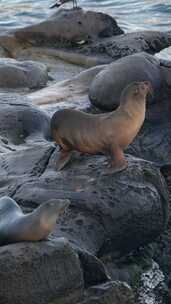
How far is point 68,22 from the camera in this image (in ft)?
42.6

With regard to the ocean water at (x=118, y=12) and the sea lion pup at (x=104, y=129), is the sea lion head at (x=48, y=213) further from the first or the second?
the ocean water at (x=118, y=12)

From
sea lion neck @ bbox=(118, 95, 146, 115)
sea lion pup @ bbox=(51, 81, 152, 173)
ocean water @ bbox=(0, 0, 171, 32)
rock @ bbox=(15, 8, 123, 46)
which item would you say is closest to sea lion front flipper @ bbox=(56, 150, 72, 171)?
sea lion pup @ bbox=(51, 81, 152, 173)

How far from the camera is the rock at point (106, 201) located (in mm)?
5062

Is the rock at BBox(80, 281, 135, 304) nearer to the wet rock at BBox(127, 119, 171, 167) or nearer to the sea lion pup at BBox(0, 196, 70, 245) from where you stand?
the sea lion pup at BBox(0, 196, 70, 245)

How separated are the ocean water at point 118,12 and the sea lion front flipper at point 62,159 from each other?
873cm

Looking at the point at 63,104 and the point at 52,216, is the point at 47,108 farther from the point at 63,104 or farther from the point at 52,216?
the point at 52,216

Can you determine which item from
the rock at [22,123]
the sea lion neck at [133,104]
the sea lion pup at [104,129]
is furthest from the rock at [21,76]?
the sea lion neck at [133,104]

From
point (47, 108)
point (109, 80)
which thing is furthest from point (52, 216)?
point (47, 108)

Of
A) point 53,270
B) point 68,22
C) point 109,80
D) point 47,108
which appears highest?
point 53,270

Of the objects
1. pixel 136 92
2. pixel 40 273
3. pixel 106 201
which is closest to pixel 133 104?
pixel 136 92

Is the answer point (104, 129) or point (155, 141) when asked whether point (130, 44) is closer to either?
point (155, 141)

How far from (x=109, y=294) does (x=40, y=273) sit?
0.40 metres

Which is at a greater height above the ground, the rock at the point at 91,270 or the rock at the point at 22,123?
the rock at the point at 91,270

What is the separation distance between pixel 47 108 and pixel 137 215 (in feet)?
10.5
